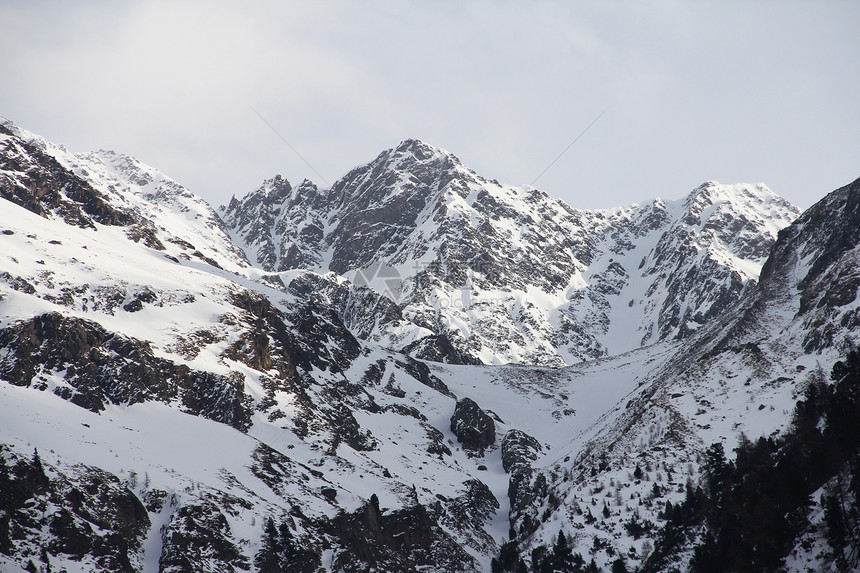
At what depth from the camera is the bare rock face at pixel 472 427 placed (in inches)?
4978

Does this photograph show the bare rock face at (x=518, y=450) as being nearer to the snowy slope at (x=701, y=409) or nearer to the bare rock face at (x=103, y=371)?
the snowy slope at (x=701, y=409)

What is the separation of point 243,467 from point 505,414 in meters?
78.2

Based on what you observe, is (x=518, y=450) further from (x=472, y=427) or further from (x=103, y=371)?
(x=103, y=371)

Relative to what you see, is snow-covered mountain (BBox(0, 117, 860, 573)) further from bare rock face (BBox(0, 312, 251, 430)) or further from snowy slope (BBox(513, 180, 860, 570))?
snowy slope (BBox(513, 180, 860, 570))

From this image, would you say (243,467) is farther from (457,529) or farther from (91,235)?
(91,235)

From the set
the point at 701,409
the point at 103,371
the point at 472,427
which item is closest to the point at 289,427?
the point at 103,371

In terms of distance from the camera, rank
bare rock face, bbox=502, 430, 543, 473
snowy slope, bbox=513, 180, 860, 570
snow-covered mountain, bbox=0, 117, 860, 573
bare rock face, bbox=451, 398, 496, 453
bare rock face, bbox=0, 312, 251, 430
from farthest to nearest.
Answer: bare rock face, bbox=451, 398, 496, 453 → bare rock face, bbox=502, 430, 543, 473 → bare rock face, bbox=0, 312, 251, 430 → snowy slope, bbox=513, 180, 860, 570 → snow-covered mountain, bbox=0, 117, 860, 573

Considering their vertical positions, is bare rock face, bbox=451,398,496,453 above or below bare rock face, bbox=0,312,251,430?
above

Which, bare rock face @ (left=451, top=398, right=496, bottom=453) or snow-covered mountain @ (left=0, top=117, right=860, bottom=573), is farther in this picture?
bare rock face @ (left=451, top=398, right=496, bottom=453)

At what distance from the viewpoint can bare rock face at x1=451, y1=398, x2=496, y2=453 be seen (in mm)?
126438

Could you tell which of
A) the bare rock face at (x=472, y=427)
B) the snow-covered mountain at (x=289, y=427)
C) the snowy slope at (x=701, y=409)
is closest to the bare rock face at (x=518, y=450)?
the snow-covered mountain at (x=289, y=427)

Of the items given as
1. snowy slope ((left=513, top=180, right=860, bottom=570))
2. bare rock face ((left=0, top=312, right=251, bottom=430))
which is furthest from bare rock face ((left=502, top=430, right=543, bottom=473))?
bare rock face ((left=0, top=312, right=251, bottom=430))

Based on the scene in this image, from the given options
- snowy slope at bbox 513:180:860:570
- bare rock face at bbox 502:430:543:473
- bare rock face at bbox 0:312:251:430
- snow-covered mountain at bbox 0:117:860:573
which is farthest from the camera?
bare rock face at bbox 502:430:543:473

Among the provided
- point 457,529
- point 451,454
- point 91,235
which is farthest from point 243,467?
point 91,235
